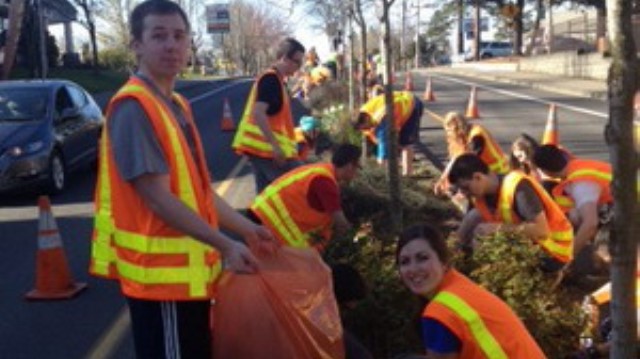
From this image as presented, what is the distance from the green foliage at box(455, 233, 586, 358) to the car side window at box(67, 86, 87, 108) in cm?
792

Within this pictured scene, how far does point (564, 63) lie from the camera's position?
3553 cm

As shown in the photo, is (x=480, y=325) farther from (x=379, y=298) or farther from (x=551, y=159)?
(x=551, y=159)

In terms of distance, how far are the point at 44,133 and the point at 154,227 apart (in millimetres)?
8055

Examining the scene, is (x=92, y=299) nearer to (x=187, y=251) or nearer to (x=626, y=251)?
(x=187, y=251)

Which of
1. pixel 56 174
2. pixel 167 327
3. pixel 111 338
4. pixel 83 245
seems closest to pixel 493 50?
pixel 56 174

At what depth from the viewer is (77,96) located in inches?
465

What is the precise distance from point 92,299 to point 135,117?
146 inches

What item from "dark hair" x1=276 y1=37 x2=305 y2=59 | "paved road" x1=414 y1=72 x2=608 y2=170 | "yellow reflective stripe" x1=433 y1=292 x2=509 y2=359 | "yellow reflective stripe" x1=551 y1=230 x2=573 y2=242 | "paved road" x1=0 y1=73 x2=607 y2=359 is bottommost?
"paved road" x1=0 y1=73 x2=607 y2=359

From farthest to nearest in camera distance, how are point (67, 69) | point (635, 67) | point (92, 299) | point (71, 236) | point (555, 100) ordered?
point (67, 69) → point (555, 100) → point (71, 236) → point (92, 299) → point (635, 67)

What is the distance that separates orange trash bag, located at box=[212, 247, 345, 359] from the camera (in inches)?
119

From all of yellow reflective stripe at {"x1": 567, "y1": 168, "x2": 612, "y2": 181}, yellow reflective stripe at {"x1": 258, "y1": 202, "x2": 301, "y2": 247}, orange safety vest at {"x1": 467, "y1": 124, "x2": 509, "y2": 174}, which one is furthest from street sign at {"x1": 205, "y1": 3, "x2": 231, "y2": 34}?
yellow reflective stripe at {"x1": 258, "y1": 202, "x2": 301, "y2": 247}

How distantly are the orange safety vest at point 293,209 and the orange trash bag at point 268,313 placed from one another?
79.0 inches

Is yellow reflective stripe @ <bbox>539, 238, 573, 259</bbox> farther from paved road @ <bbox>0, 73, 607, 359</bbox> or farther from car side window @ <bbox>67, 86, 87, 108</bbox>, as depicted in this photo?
car side window @ <bbox>67, 86, 87, 108</bbox>

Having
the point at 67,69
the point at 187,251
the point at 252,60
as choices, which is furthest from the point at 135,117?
the point at 252,60
